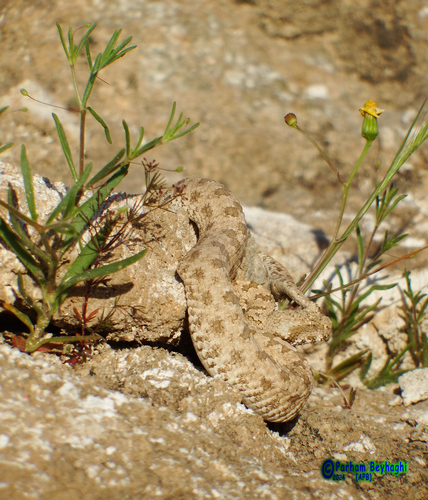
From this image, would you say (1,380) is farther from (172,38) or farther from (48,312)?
(172,38)

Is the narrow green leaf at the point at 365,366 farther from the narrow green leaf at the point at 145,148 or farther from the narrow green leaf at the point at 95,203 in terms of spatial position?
the narrow green leaf at the point at 145,148

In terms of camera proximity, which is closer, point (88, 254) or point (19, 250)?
point (19, 250)

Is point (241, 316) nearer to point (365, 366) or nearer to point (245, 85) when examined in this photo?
point (365, 366)

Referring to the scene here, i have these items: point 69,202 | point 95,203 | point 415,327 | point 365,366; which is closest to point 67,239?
point 69,202

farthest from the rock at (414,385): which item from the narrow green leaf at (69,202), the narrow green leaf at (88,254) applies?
the narrow green leaf at (69,202)

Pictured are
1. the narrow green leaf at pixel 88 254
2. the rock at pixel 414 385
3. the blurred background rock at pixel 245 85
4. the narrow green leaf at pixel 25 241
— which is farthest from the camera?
the blurred background rock at pixel 245 85

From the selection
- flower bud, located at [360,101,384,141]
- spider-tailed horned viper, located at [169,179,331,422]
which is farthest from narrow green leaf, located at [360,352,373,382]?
flower bud, located at [360,101,384,141]
